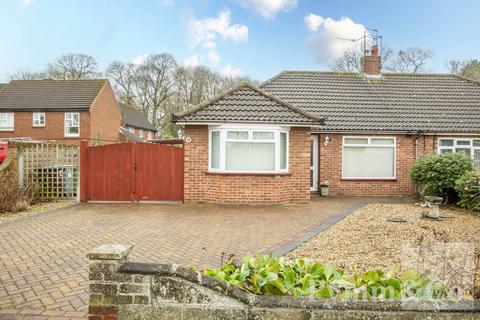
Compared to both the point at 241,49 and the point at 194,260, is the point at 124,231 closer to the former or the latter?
the point at 194,260

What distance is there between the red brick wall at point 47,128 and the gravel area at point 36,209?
19.0m

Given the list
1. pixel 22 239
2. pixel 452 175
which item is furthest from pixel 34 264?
pixel 452 175

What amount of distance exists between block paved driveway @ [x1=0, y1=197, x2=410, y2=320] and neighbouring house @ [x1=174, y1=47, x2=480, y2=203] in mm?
1082

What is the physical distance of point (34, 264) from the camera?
536 cm

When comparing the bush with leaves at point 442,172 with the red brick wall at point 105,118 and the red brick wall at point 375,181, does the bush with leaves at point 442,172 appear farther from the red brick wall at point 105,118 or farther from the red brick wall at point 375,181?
the red brick wall at point 105,118

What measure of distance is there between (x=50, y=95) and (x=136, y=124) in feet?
37.3

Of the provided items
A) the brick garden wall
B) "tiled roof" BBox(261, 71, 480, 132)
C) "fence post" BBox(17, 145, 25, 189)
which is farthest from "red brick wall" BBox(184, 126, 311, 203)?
the brick garden wall

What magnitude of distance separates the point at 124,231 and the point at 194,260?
2817mm

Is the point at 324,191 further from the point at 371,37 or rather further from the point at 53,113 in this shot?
the point at 53,113

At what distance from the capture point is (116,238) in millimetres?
7090

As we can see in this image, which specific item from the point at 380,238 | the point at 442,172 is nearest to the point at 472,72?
the point at 442,172

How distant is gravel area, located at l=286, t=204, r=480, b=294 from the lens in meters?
5.55

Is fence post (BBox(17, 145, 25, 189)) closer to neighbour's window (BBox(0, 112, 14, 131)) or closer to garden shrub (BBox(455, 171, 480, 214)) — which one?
garden shrub (BBox(455, 171, 480, 214))

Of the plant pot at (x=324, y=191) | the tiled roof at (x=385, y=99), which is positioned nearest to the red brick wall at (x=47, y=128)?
the tiled roof at (x=385, y=99)
